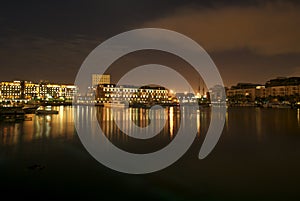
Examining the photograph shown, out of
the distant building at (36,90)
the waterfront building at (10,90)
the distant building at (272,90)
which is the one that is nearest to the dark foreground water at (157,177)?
the distant building at (272,90)

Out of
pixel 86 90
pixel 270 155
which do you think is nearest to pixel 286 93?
pixel 86 90

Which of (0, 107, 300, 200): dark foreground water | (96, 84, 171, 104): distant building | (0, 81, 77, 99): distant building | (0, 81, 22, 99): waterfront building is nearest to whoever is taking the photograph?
(0, 107, 300, 200): dark foreground water

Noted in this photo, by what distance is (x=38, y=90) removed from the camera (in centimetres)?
7462

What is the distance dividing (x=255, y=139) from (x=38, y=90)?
7443 cm

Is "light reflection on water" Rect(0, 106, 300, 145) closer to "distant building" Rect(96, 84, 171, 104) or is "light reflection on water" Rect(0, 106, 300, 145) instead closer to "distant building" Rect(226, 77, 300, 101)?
"distant building" Rect(226, 77, 300, 101)

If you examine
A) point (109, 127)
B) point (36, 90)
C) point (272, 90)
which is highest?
point (36, 90)

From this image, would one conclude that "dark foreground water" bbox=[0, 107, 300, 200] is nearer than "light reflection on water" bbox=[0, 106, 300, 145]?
Yes

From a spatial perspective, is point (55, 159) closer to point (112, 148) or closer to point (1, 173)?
point (1, 173)

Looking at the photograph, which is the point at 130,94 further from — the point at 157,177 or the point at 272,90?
the point at 157,177

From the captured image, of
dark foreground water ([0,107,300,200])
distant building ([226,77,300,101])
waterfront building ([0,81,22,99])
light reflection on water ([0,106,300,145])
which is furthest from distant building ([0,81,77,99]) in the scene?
dark foreground water ([0,107,300,200])

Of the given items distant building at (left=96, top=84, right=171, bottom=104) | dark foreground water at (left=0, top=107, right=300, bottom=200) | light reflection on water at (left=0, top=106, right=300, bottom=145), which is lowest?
dark foreground water at (left=0, top=107, right=300, bottom=200)

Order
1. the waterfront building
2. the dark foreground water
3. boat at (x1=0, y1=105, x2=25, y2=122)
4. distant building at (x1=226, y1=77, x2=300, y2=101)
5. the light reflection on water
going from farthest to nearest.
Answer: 1. the waterfront building
2. distant building at (x1=226, y1=77, x2=300, y2=101)
3. boat at (x1=0, y1=105, x2=25, y2=122)
4. the light reflection on water
5. the dark foreground water

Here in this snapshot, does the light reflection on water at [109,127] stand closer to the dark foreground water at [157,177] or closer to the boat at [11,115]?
the boat at [11,115]

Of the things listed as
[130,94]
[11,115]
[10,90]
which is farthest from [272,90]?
[10,90]
